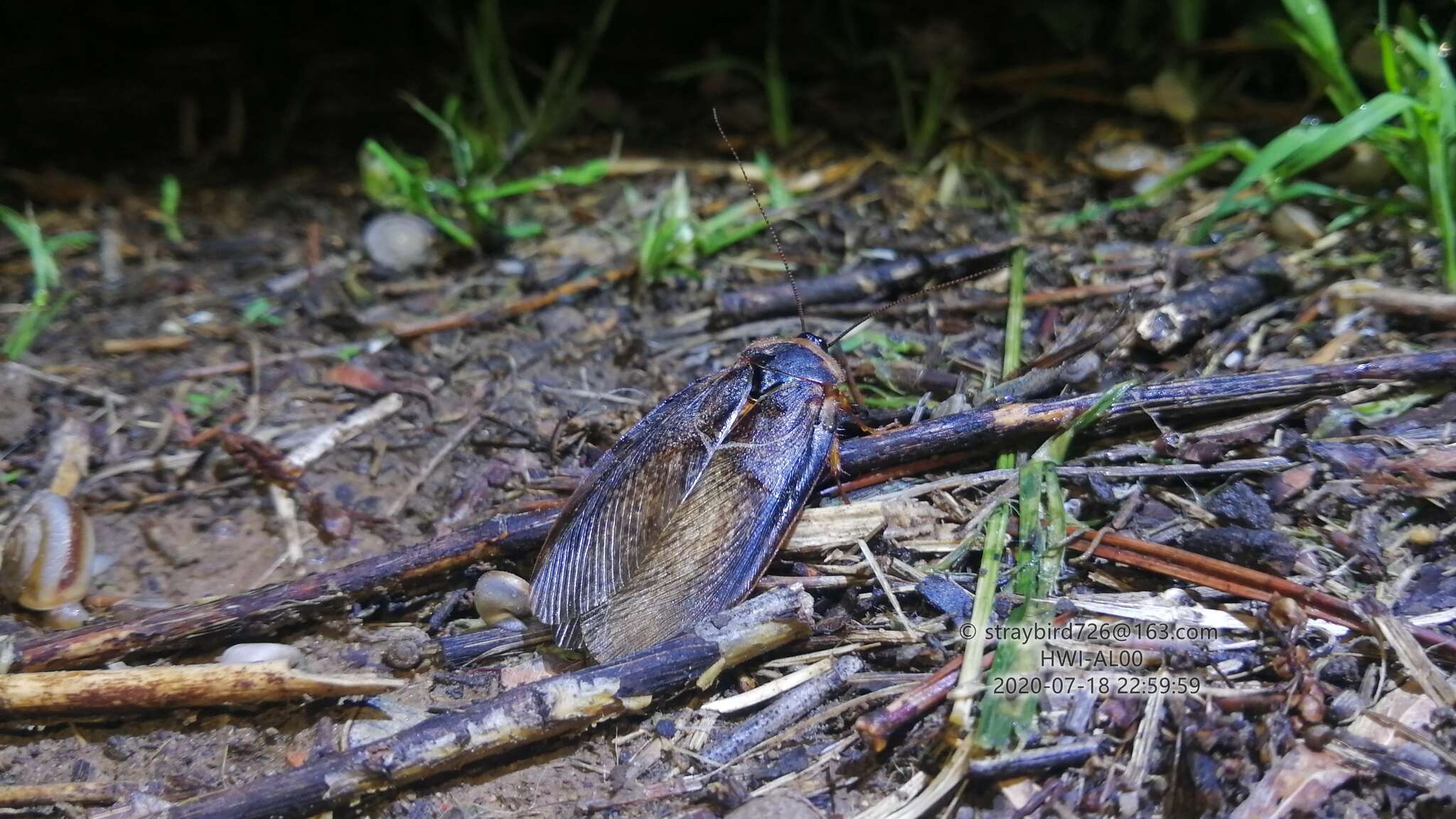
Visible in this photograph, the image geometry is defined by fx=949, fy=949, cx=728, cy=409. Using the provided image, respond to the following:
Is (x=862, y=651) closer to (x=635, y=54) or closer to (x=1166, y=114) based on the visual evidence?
(x=1166, y=114)

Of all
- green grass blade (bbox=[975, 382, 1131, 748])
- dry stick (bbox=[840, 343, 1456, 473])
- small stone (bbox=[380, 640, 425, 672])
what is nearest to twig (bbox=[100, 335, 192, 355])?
small stone (bbox=[380, 640, 425, 672])

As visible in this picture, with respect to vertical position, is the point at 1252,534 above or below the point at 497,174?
below

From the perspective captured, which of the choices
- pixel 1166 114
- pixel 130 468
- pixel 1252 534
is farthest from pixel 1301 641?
pixel 130 468

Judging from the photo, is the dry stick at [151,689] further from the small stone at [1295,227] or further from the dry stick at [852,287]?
the small stone at [1295,227]

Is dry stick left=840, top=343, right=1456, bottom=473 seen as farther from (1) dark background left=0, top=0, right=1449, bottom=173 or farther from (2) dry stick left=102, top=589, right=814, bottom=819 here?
(1) dark background left=0, top=0, right=1449, bottom=173

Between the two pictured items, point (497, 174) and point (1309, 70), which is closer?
point (1309, 70)

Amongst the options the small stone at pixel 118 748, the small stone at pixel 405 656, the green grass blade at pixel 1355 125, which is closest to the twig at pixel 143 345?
the small stone at pixel 118 748

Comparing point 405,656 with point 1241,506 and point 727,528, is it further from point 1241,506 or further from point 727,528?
point 1241,506
